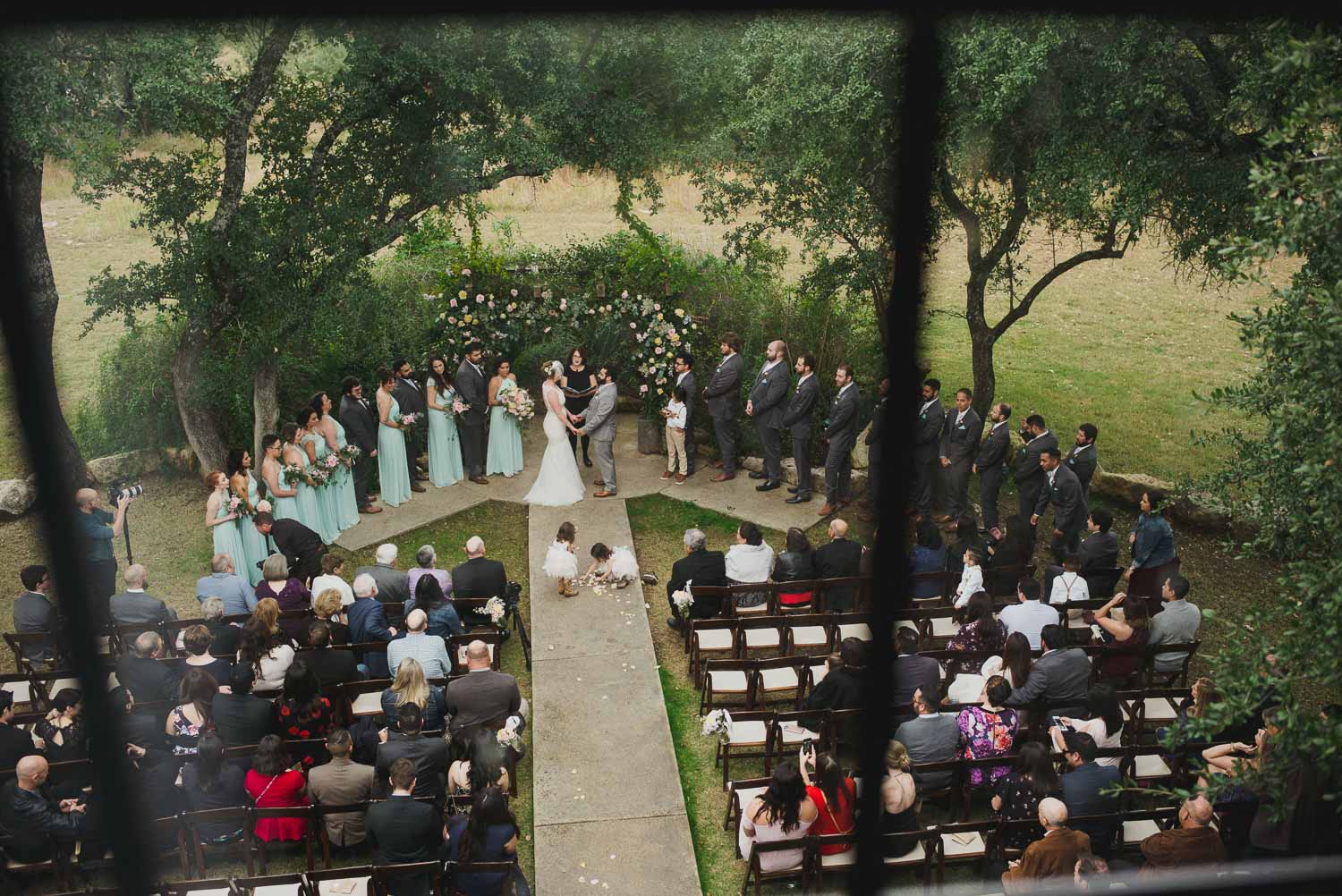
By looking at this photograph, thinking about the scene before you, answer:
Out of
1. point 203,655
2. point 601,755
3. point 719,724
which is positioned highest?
point 203,655

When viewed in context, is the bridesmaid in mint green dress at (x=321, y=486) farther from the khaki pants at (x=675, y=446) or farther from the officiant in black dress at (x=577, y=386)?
the khaki pants at (x=675, y=446)

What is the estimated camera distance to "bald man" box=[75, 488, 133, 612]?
27.6ft

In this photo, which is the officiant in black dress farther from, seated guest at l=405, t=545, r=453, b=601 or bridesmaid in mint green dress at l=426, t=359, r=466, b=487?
seated guest at l=405, t=545, r=453, b=601

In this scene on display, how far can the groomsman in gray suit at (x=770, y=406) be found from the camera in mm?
11070

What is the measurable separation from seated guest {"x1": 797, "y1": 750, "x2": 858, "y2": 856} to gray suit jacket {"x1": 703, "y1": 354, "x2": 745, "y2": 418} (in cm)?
569

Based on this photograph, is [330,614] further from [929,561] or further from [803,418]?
[803,418]

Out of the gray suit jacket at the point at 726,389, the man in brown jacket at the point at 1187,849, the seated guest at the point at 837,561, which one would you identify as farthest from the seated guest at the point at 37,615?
the man in brown jacket at the point at 1187,849

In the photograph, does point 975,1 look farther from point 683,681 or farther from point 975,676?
point 683,681

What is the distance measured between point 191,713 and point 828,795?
3639mm

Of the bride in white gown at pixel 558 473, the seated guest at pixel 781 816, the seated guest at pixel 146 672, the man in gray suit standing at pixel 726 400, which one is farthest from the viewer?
the man in gray suit standing at pixel 726 400

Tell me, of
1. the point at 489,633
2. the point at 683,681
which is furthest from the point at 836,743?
the point at 489,633

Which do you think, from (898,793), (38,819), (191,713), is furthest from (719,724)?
(38,819)

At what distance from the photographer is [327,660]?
729 cm

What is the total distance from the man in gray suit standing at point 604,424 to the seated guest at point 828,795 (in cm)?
551
